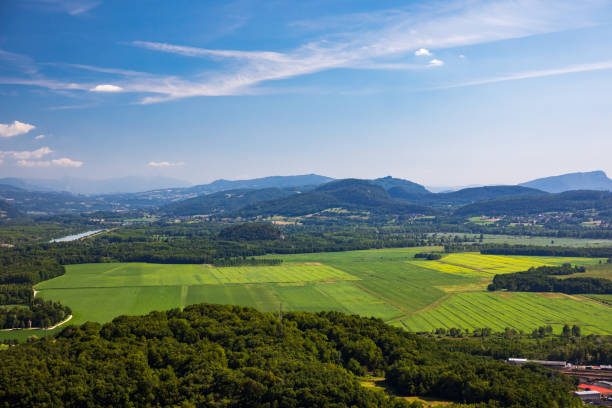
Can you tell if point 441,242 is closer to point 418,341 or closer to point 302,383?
point 418,341

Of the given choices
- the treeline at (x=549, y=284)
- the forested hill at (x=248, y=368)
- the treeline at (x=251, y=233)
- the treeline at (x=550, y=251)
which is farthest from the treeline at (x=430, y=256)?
the forested hill at (x=248, y=368)

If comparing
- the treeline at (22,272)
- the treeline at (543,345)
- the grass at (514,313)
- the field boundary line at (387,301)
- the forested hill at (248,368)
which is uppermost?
the forested hill at (248,368)

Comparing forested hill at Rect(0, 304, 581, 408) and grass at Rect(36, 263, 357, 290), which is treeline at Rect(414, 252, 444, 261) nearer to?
grass at Rect(36, 263, 357, 290)

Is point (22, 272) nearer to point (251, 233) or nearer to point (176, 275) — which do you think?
point (176, 275)

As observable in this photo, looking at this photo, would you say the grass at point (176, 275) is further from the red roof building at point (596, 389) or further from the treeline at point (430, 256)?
the red roof building at point (596, 389)

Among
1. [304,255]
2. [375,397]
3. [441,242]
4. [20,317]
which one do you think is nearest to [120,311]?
[20,317]
